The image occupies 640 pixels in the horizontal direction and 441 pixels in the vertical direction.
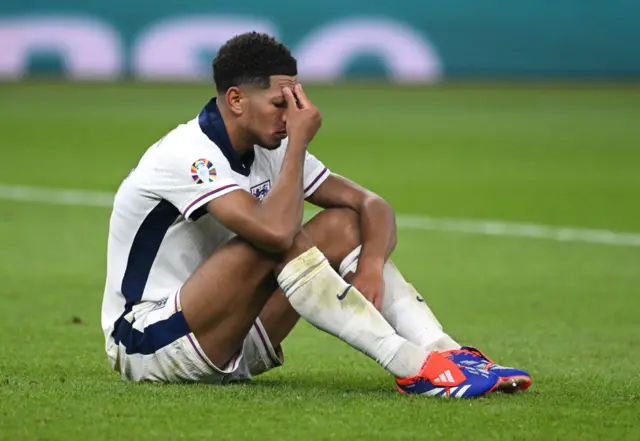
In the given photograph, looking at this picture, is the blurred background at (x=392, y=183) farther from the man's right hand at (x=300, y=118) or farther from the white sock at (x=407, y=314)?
the man's right hand at (x=300, y=118)

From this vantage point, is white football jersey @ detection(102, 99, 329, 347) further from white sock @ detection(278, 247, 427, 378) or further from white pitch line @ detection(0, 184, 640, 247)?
white pitch line @ detection(0, 184, 640, 247)

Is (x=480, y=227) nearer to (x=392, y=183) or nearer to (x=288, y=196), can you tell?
(x=392, y=183)

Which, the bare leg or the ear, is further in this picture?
the ear

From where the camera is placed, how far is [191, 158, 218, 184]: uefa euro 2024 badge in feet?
15.8

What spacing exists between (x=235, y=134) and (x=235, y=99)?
0.13 metres

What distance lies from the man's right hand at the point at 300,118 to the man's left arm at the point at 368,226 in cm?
39

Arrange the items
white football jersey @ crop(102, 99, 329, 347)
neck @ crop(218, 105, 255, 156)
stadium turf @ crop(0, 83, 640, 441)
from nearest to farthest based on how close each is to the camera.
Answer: stadium turf @ crop(0, 83, 640, 441) < white football jersey @ crop(102, 99, 329, 347) < neck @ crop(218, 105, 255, 156)

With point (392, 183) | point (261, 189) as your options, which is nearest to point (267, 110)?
point (261, 189)

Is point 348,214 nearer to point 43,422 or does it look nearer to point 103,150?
point 43,422

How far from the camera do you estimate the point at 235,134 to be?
502cm

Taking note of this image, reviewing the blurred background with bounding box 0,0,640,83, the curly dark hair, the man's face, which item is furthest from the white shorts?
the blurred background with bounding box 0,0,640,83

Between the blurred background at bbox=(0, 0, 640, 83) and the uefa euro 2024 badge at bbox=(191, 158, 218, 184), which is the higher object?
the uefa euro 2024 badge at bbox=(191, 158, 218, 184)

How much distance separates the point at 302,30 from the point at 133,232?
1843 centimetres

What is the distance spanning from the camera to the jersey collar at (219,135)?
4992 mm
